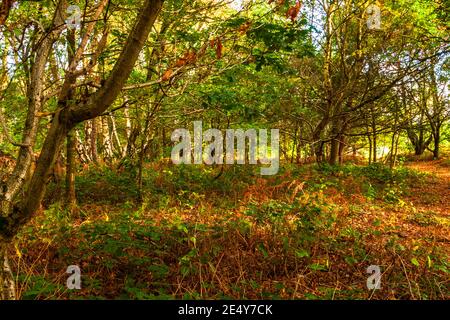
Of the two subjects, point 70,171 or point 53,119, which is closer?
point 53,119

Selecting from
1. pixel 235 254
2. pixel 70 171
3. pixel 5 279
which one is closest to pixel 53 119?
pixel 5 279

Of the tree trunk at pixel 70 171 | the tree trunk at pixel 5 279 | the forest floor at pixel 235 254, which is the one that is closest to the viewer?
the tree trunk at pixel 5 279

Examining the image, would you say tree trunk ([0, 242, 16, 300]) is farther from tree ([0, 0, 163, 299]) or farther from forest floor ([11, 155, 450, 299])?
forest floor ([11, 155, 450, 299])

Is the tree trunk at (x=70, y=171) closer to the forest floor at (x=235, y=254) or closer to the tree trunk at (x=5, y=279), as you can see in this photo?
the forest floor at (x=235, y=254)

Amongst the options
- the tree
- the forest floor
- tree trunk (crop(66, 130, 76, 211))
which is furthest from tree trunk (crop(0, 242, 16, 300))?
tree trunk (crop(66, 130, 76, 211))

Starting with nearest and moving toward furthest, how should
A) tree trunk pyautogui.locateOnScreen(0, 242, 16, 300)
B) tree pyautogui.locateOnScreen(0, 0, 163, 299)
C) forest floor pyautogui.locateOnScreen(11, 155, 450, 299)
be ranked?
tree pyautogui.locateOnScreen(0, 0, 163, 299) < tree trunk pyautogui.locateOnScreen(0, 242, 16, 300) < forest floor pyautogui.locateOnScreen(11, 155, 450, 299)

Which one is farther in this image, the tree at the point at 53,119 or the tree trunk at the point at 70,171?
the tree trunk at the point at 70,171

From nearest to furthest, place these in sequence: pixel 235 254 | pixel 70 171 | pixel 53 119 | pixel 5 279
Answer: pixel 53 119 → pixel 5 279 → pixel 235 254 → pixel 70 171

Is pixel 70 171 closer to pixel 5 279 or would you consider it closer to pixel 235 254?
pixel 235 254

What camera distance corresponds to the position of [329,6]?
10430mm

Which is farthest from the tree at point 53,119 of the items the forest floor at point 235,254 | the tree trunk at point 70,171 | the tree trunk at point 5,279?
the tree trunk at point 70,171
